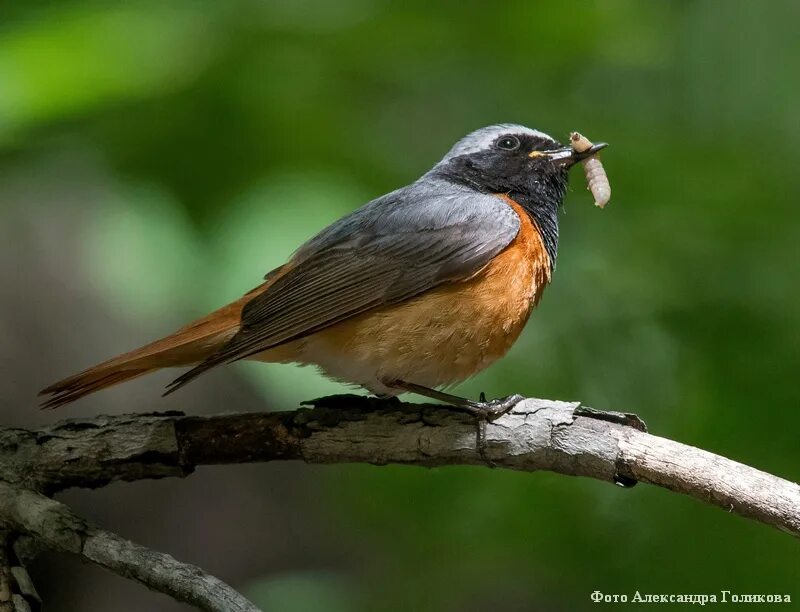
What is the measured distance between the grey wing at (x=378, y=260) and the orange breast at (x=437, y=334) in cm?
6

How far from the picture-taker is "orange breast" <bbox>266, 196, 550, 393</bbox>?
3656mm

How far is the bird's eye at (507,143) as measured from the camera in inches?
174

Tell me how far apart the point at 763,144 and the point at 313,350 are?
222 cm

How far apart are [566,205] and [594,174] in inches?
26.7

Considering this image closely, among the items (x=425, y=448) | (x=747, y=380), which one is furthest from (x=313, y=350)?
(x=747, y=380)

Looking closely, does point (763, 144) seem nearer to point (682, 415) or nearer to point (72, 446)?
point (682, 415)

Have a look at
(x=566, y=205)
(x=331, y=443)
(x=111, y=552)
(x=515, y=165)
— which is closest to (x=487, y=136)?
(x=515, y=165)

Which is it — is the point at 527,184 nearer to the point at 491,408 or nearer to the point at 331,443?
the point at 491,408

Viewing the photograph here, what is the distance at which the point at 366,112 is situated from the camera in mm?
4398

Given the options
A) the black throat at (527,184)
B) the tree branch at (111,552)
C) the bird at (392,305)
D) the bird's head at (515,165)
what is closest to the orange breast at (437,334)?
the bird at (392,305)

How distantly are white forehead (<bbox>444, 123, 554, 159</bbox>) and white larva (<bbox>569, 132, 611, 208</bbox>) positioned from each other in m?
0.22

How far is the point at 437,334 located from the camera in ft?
12.0

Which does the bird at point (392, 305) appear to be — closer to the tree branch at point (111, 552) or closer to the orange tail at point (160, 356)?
the orange tail at point (160, 356)

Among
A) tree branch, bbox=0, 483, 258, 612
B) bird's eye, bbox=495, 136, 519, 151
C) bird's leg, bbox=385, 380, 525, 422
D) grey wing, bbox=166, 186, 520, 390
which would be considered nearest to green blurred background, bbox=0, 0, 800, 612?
grey wing, bbox=166, 186, 520, 390
